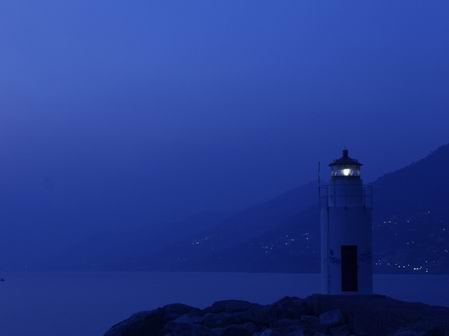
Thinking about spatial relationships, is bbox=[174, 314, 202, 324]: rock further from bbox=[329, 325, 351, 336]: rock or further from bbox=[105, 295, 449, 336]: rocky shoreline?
bbox=[329, 325, 351, 336]: rock

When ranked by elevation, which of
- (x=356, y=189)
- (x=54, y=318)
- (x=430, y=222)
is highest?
(x=430, y=222)

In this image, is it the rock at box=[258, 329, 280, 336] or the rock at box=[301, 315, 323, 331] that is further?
the rock at box=[301, 315, 323, 331]

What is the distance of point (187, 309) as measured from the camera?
66.6ft

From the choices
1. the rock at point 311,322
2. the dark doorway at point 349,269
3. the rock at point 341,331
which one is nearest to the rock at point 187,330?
the rock at point 311,322

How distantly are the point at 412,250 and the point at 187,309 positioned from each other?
558ft

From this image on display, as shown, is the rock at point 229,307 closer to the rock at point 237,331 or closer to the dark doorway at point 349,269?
the rock at point 237,331

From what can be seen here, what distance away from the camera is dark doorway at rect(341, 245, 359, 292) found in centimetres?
1873

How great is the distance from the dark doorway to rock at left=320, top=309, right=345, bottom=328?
237 centimetres

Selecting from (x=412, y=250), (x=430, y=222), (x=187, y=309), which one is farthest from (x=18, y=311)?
(x=430, y=222)

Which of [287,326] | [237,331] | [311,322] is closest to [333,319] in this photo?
[311,322]

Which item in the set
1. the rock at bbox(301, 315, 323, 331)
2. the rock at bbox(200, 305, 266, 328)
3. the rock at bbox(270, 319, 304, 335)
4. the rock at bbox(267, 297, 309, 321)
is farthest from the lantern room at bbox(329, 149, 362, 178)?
the rock at bbox(270, 319, 304, 335)

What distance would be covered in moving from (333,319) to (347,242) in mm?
2837

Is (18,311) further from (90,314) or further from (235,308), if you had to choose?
(235,308)

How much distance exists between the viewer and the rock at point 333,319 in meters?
16.3
